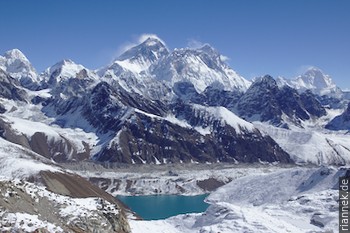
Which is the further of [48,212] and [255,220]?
[255,220]

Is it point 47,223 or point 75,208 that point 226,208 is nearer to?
point 75,208

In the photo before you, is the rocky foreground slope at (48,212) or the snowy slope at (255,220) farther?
the snowy slope at (255,220)

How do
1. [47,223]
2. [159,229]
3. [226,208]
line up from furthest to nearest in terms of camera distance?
[226,208], [159,229], [47,223]

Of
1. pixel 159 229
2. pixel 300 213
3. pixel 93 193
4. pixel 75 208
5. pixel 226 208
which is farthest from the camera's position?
pixel 93 193

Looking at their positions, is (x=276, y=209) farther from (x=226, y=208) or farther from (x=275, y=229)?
(x=275, y=229)

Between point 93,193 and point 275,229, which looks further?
point 93,193

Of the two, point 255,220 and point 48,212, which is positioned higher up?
point 48,212

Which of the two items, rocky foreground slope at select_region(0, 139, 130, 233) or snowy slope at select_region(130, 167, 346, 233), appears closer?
rocky foreground slope at select_region(0, 139, 130, 233)

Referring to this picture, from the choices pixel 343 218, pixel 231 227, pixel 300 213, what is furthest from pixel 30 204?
pixel 300 213

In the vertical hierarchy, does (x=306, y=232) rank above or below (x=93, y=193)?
below
